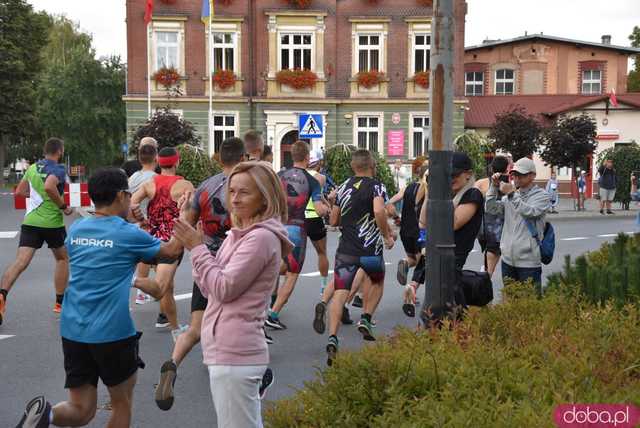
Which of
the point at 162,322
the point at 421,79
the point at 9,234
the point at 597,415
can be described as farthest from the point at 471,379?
the point at 421,79

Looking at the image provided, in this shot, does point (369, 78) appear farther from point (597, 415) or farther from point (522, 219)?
point (597, 415)

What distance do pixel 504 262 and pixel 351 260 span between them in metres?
1.47

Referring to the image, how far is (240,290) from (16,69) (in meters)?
52.5

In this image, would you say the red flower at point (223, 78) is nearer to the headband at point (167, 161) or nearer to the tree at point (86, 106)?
the tree at point (86, 106)

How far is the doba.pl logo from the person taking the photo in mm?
2875

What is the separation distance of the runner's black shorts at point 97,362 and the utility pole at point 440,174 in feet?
7.13

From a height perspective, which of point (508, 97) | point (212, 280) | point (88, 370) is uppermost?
point (508, 97)

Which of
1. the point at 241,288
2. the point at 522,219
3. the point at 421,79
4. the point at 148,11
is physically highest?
the point at 148,11

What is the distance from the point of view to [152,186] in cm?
754

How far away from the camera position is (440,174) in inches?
229

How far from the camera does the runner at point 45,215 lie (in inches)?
336

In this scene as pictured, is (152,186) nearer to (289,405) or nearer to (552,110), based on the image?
(289,405)

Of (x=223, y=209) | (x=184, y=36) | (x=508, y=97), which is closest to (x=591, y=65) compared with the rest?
(x=508, y=97)

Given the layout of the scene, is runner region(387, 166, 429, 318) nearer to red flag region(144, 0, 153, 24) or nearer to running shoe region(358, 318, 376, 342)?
running shoe region(358, 318, 376, 342)
